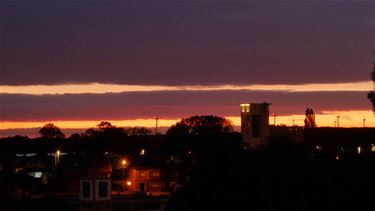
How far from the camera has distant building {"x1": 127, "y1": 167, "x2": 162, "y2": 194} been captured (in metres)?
66.6

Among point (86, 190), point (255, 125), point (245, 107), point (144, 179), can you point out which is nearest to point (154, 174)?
point (144, 179)

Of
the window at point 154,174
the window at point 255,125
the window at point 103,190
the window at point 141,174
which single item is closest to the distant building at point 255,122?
the window at point 255,125

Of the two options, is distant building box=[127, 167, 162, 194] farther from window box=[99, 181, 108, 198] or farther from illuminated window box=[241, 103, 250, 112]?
window box=[99, 181, 108, 198]

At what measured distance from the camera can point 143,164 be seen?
68625mm

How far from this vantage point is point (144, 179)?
219 ft

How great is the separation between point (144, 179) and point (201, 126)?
77.7 feet

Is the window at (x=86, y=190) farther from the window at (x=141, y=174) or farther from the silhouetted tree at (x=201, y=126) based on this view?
the silhouetted tree at (x=201, y=126)

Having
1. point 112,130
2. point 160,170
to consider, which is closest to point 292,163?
point 160,170

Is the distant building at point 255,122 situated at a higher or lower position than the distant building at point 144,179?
higher

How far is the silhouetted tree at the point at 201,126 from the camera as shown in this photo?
278 ft

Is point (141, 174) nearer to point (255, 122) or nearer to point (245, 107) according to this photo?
point (255, 122)

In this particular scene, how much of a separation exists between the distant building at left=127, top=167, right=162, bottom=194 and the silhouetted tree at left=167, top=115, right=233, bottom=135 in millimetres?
14273

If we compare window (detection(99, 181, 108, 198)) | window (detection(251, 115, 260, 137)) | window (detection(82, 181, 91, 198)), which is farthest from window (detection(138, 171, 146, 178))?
window (detection(99, 181, 108, 198))

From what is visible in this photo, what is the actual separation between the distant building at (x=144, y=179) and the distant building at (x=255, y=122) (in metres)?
8.54
